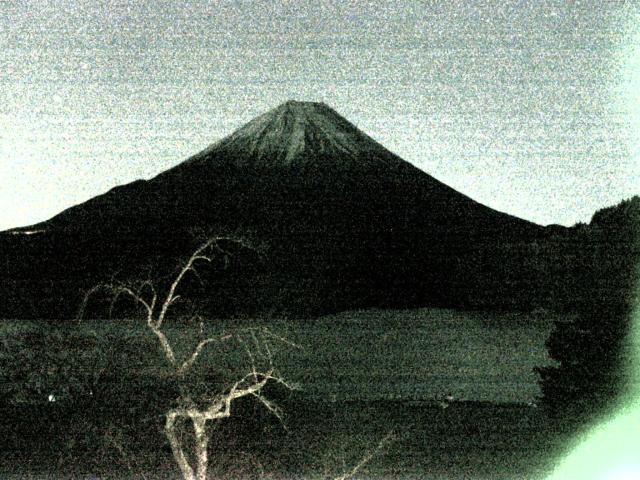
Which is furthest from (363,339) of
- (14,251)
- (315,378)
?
(14,251)

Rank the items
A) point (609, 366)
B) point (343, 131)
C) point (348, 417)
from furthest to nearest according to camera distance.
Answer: point (343, 131) < point (348, 417) < point (609, 366)

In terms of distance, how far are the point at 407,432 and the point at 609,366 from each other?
6.26 meters

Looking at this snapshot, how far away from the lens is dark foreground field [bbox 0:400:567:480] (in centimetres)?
1584

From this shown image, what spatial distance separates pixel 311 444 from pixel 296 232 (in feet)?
119

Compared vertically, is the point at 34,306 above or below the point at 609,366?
below

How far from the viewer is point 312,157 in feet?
236

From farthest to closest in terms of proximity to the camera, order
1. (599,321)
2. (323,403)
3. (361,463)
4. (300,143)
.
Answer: (300,143)
(323,403)
(599,321)
(361,463)

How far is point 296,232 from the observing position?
177 feet

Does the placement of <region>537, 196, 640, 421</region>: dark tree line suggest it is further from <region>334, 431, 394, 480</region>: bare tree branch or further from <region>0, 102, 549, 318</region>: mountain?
<region>0, 102, 549, 318</region>: mountain

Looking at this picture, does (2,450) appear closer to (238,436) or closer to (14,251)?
(238,436)

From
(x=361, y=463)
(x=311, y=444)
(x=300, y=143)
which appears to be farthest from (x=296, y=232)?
(x=361, y=463)

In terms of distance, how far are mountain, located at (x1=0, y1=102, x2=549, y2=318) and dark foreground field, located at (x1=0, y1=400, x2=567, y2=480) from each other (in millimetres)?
5725

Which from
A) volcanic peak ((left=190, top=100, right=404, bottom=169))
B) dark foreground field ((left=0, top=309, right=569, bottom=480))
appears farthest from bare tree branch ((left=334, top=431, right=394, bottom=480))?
volcanic peak ((left=190, top=100, right=404, bottom=169))

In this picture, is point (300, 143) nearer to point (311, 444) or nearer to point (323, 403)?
point (323, 403)
